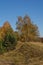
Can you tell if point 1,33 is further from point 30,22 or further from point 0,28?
point 30,22

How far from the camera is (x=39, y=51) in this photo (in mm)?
37312

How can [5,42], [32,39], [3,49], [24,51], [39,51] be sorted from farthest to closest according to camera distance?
[32,39], [5,42], [3,49], [24,51], [39,51]

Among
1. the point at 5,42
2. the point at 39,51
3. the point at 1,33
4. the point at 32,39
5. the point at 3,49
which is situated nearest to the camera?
the point at 39,51

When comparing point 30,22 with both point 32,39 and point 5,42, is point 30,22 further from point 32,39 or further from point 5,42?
point 5,42

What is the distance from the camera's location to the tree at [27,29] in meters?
60.7

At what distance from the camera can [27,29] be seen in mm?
60531

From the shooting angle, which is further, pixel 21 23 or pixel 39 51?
pixel 21 23

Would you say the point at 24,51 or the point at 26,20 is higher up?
the point at 26,20

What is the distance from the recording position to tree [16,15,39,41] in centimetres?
6069

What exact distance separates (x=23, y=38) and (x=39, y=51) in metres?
23.6

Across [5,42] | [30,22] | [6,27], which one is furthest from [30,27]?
[5,42]

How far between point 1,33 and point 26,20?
8003mm

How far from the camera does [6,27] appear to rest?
60.7 metres

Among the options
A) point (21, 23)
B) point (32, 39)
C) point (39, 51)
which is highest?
point (21, 23)
